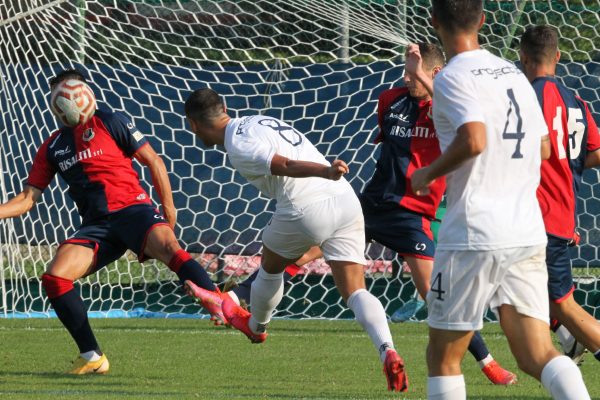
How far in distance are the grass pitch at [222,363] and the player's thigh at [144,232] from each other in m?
0.75

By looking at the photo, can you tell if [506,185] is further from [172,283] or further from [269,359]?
[172,283]

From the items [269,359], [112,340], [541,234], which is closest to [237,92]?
[112,340]

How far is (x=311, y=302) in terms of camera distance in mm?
11219

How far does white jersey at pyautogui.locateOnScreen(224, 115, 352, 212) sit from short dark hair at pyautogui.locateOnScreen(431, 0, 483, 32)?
1918 mm

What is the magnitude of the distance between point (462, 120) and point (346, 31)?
7202 mm

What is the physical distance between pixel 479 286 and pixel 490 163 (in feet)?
1.45

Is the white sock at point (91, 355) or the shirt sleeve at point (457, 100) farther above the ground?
the shirt sleeve at point (457, 100)

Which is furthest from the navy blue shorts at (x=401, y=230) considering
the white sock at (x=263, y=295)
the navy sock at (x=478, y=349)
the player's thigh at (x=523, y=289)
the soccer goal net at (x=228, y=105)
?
the soccer goal net at (x=228, y=105)

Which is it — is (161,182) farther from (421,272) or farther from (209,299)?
(421,272)

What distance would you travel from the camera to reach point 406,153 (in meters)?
7.32

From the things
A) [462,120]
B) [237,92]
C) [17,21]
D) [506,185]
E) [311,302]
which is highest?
[462,120]

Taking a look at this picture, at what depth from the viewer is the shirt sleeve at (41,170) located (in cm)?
777

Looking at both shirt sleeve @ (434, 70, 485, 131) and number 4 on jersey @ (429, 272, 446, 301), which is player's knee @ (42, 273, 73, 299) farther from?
shirt sleeve @ (434, 70, 485, 131)

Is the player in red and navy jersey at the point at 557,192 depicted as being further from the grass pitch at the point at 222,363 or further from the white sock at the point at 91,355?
the white sock at the point at 91,355
